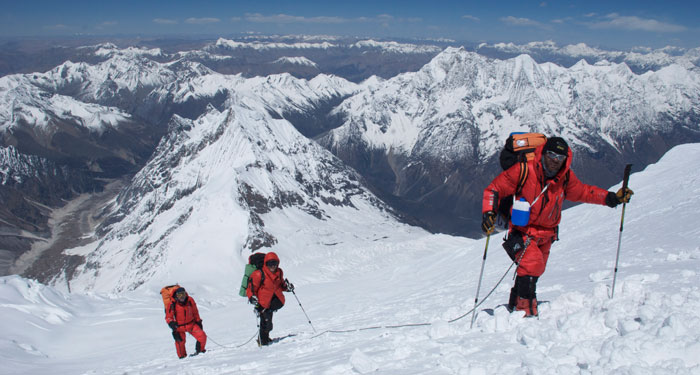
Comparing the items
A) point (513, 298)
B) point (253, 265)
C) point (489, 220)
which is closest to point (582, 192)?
point (489, 220)

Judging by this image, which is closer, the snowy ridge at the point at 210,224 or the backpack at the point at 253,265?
the backpack at the point at 253,265

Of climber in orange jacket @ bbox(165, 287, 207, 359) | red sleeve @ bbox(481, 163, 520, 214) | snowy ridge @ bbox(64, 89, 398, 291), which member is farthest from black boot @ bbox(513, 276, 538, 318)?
snowy ridge @ bbox(64, 89, 398, 291)

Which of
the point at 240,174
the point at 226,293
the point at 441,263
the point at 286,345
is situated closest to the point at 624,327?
the point at 286,345

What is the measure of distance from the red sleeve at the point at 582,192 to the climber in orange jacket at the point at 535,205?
0.07 feet

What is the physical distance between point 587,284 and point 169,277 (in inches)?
4998

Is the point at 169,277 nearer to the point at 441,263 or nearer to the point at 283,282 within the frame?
the point at 441,263

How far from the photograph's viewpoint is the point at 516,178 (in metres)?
8.55

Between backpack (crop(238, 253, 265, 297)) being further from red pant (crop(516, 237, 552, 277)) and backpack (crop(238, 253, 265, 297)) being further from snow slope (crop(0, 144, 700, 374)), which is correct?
red pant (crop(516, 237, 552, 277))

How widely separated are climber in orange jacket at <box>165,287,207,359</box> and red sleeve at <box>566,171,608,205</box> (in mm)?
12638

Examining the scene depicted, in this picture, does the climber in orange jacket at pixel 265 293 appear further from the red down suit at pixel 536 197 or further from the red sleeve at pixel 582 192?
the red sleeve at pixel 582 192

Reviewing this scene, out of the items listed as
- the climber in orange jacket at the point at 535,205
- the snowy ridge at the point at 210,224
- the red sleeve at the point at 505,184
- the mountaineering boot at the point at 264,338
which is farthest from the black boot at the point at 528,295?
the snowy ridge at the point at 210,224

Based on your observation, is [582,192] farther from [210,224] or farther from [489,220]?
[210,224]

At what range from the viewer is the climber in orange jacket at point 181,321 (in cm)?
1513

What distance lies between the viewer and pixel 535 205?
8.65 m
